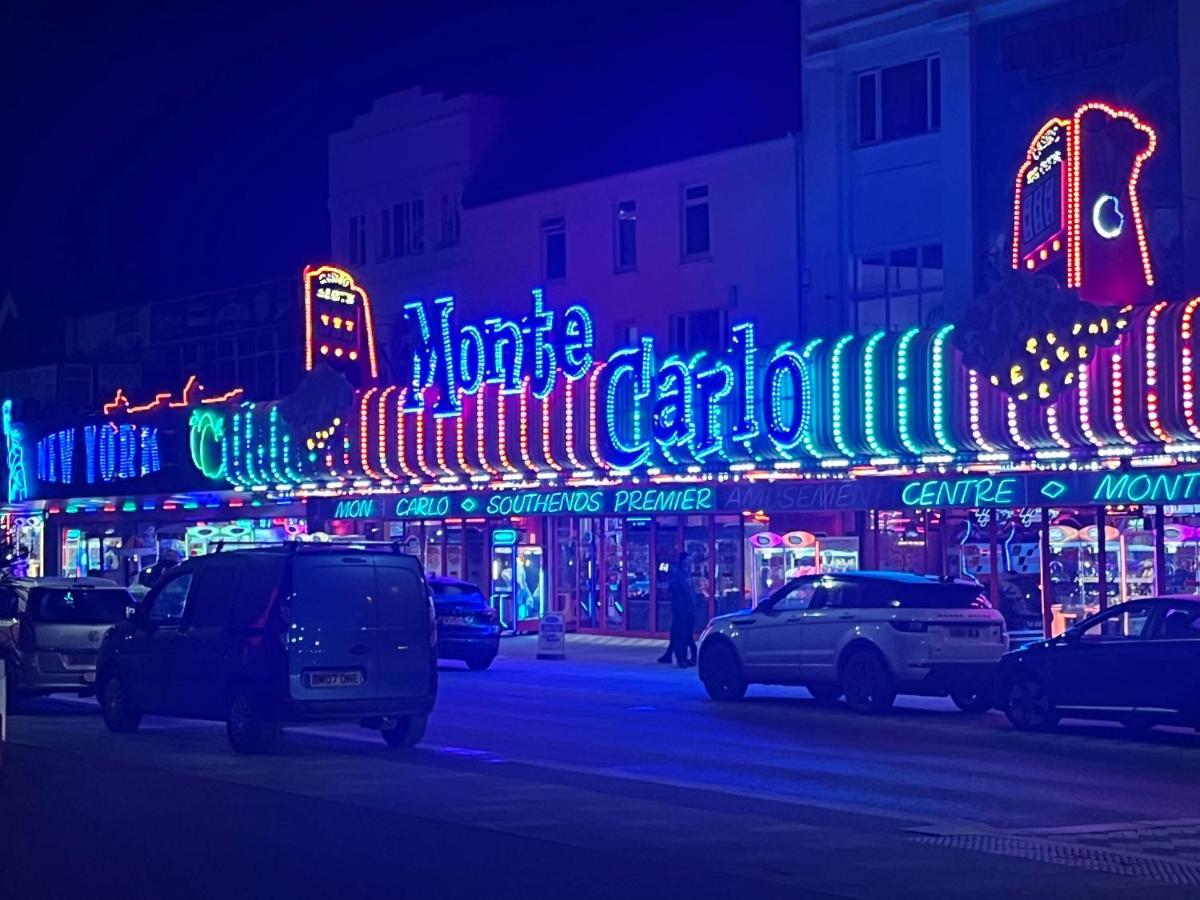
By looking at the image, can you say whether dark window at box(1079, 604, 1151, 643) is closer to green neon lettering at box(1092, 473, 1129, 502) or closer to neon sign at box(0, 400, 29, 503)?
green neon lettering at box(1092, 473, 1129, 502)

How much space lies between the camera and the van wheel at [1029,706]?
2120cm

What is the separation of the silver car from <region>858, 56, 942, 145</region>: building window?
636 inches

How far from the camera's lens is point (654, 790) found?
1584 centimetres

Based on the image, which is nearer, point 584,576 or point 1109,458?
point 1109,458

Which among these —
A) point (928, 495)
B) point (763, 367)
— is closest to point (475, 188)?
point (763, 367)

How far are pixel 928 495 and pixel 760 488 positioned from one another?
4132mm

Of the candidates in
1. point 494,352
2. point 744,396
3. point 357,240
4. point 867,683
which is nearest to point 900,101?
point 744,396

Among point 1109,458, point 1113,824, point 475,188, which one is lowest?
point 1113,824

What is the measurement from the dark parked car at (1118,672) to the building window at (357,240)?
27906 millimetres

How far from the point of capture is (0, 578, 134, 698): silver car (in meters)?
23.3

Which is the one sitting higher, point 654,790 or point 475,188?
point 475,188

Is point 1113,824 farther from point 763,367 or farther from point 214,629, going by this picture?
point 763,367

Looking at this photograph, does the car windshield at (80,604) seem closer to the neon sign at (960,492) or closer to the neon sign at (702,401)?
the neon sign at (702,401)

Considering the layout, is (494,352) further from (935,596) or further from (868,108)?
(935,596)
